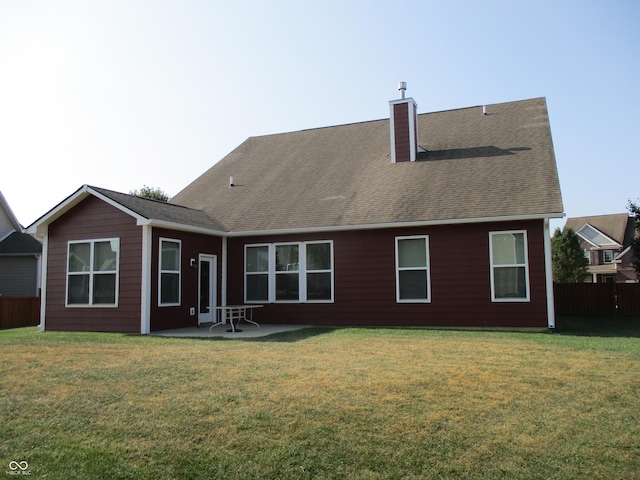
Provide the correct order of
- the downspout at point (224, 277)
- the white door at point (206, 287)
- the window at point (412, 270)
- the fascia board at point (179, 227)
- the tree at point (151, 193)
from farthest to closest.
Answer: the tree at point (151, 193), the downspout at point (224, 277), the white door at point (206, 287), the window at point (412, 270), the fascia board at point (179, 227)

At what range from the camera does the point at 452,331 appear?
12.2m

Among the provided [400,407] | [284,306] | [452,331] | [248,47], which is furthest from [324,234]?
[400,407]

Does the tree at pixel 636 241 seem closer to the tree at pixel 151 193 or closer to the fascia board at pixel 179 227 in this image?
the fascia board at pixel 179 227

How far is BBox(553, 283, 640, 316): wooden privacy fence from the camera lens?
58.7ft

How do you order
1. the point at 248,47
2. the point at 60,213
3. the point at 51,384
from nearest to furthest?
the point at 51,384, the point at 248,47, the point at 60,213

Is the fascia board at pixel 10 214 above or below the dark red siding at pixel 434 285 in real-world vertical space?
above

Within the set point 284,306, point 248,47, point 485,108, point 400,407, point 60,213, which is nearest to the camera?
point 400,407

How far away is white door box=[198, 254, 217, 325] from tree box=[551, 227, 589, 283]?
83.7 ft

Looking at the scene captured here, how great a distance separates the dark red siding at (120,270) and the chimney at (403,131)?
796 centimetres

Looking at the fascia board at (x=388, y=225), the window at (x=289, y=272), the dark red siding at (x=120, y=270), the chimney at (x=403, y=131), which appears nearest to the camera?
the fascia board at (x=388, y=225)

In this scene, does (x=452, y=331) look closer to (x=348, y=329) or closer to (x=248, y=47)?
(x=348, y=329)

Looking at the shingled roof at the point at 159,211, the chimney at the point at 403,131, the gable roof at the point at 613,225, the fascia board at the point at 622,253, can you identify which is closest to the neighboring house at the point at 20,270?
the shingled roof at the point at 159,211

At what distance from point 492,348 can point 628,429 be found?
434 centimetres

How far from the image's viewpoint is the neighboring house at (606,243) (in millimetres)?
44500
